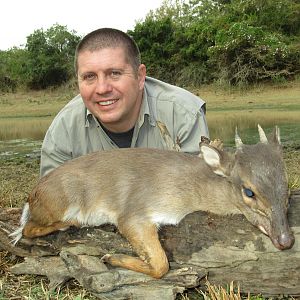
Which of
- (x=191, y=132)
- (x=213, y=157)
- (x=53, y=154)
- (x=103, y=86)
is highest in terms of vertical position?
(x=103, y=86)

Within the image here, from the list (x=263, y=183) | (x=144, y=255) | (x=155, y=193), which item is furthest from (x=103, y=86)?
(x=263, y=183)

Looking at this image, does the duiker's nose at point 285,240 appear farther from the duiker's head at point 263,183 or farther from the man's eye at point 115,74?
the man's eye at point 115,74

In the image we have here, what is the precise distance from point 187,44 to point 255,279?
23.5 meters

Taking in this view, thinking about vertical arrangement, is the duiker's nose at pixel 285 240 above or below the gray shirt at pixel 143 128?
below

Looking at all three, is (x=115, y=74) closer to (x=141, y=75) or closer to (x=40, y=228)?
(x=141, y=75)

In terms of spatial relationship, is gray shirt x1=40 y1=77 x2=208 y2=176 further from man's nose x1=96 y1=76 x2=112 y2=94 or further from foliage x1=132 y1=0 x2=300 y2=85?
foliage x1=132 y1=0 x2=300 y2=85

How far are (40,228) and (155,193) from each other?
109 cm

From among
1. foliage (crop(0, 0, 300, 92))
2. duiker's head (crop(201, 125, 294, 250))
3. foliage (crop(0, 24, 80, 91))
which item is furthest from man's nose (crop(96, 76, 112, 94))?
foliage (crop(0, 24, 80, 91))

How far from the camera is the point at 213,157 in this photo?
4.69m

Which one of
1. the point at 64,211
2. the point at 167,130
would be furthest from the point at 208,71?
the point at 64,211

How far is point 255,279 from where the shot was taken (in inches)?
174

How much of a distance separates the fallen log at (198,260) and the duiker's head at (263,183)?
195 mm

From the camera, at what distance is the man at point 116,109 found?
20.4 feet

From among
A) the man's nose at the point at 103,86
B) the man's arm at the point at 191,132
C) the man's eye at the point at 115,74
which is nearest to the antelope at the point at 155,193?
the man's nose at the point at 103,86
